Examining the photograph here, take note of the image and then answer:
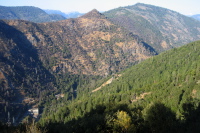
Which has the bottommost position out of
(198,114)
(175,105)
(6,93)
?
(6,93)

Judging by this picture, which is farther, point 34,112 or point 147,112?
point 34,112

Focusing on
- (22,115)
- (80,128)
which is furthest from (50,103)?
(80,128)

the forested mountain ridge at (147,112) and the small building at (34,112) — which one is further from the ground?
the forested mountain ridge at (147,112)

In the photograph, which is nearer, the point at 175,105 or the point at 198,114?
the point at 198,114

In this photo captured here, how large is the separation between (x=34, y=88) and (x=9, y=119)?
57249mm

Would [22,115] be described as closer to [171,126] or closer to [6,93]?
[6,93]

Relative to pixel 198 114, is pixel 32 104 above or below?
below

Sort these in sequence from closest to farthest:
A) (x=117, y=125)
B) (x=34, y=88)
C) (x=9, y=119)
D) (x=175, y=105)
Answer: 1. (x=117, y=125)
2. (x=175, y=105)
3. (x=9, y=119)
4. (x=34, y=88)

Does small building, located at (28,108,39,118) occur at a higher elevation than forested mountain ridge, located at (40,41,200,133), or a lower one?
lower

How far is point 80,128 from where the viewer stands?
44.9 meters

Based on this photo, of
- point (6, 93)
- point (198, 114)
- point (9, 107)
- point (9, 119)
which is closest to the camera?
point (198, 114)

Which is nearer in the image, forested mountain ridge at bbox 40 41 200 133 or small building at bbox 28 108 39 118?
forested mountain ridge at bbox 40 41 200 133

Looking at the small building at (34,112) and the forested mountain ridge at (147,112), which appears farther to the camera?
the small building at (34,112)

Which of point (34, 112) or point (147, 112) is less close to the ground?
point (147, 112)
